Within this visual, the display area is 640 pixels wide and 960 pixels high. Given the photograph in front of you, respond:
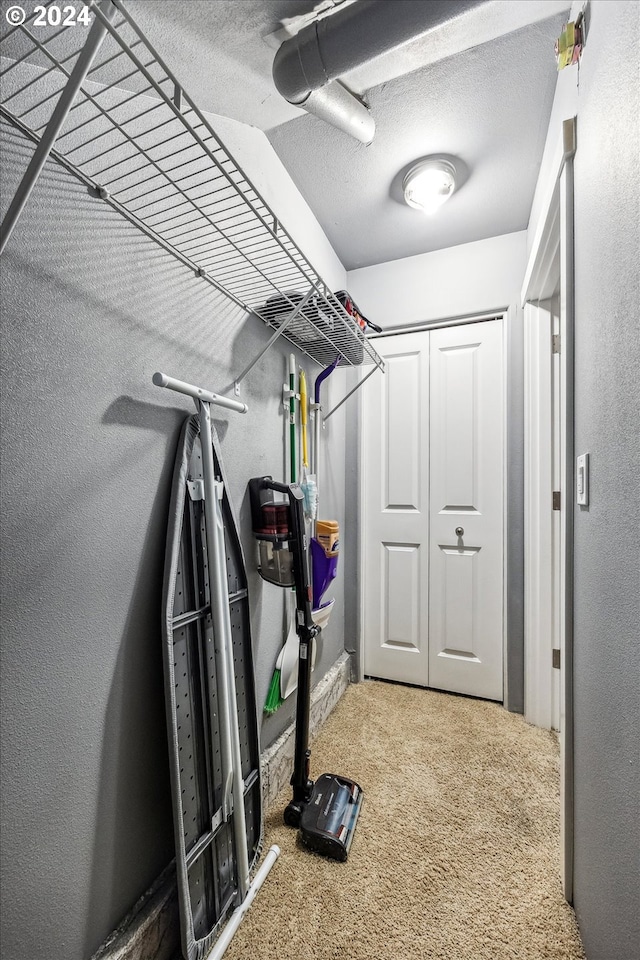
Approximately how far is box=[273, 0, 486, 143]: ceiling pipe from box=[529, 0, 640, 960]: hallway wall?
1.23ft

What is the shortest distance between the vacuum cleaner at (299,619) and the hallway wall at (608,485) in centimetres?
67

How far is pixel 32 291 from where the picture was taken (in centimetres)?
71

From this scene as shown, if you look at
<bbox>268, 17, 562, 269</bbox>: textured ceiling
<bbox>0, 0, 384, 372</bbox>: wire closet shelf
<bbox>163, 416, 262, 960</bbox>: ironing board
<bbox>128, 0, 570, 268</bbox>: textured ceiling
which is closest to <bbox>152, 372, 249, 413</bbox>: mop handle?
<bbox>163, 416, 262, 960</bbox>: ironing board

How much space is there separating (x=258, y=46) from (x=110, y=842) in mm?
1928

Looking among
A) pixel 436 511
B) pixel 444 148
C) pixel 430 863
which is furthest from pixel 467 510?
pixel 444 148

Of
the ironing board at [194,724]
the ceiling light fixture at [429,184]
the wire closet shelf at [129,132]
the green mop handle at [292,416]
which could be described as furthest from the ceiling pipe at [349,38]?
the ironing board at [194,724]

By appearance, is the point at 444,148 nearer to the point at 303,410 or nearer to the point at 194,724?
the point at 303,410

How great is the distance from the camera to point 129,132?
0.93 meters

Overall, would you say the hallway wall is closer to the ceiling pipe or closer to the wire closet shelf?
the ceiling pipe

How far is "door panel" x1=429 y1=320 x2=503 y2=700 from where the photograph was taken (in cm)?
202

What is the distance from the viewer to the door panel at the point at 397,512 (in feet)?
7.15

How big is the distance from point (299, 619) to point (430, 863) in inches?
31.1

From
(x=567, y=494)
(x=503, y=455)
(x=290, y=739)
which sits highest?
(x=503, y=455)

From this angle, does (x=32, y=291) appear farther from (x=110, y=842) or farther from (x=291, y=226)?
(x=291, y=226)
